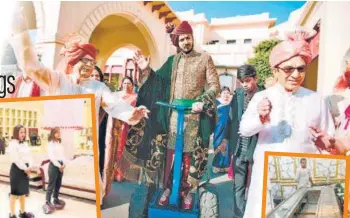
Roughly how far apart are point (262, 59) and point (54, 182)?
151 cm

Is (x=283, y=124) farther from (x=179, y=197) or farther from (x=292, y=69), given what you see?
(x=179, y=197)

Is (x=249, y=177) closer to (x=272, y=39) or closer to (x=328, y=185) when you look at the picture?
(x=328, y=185)

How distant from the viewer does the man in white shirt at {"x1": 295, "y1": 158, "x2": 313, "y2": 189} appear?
1.83 m

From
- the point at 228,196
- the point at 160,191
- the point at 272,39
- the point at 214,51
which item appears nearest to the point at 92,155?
the point at 160,191

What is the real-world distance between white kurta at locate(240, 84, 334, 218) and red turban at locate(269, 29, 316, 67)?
0.51ft

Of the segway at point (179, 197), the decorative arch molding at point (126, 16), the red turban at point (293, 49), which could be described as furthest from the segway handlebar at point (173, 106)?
the red turban at point (293, 49)

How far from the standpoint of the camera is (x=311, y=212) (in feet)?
6.11

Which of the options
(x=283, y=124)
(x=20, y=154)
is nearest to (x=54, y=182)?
(x=20, y=154)

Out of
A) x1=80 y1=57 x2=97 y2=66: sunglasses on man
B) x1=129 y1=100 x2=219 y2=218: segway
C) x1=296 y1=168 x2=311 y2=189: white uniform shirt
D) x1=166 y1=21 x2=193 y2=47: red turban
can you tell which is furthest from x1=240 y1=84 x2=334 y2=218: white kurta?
x1=80 y1=57 x2=97 y2=66: sunglasses on man

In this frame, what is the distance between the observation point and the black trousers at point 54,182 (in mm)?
2109

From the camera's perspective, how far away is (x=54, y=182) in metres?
2.12

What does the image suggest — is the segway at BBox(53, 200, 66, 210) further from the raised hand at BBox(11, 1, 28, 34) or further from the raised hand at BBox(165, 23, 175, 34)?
the raised hand at BBox(165, 23, 175, 34)

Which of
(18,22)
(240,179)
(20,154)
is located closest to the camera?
(240,179)

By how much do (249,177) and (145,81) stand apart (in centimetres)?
85
